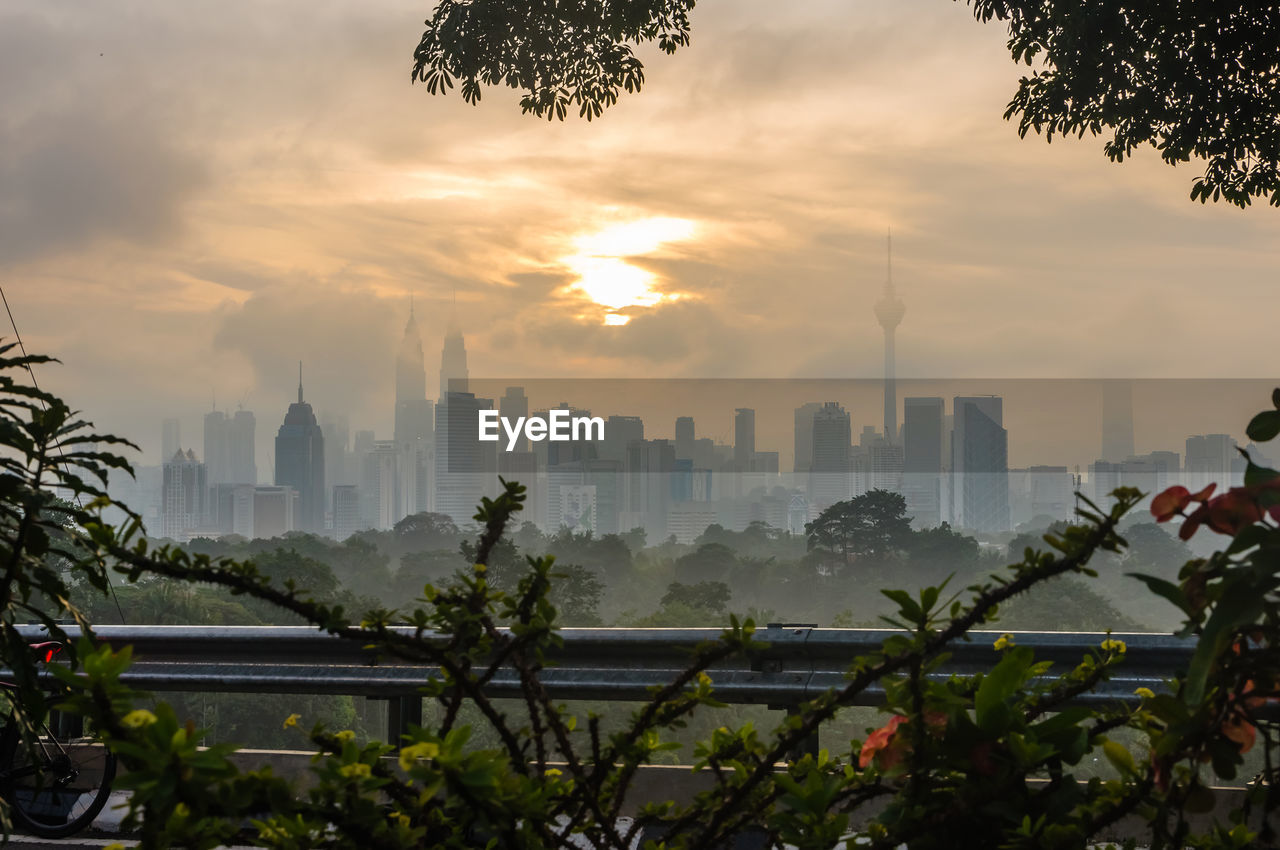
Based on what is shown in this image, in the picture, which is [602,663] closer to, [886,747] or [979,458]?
[886,747]

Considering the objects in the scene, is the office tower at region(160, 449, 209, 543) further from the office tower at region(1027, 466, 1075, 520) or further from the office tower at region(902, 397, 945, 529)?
the office tower at region(902, 397, 945, 529)

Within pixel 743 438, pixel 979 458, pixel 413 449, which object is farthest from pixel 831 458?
pixel 413 449

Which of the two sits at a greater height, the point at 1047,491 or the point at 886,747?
the point at 1047,491

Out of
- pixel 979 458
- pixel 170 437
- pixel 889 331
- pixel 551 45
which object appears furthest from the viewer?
pixel 889 331

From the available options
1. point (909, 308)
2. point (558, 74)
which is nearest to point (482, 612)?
point (558, 74)

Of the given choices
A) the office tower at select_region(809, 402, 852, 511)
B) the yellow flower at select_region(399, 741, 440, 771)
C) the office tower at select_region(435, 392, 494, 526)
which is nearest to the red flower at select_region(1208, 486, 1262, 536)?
the yellow flower at select_region(399, 741, 440, 771)

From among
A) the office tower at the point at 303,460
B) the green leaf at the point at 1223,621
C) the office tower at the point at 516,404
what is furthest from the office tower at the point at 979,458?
the green leaf at the point at 1223,621

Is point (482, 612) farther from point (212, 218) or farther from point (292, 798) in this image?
point (212, 218)

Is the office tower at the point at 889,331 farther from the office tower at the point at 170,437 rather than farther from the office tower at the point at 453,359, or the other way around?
the office tower at the point at 170,437
